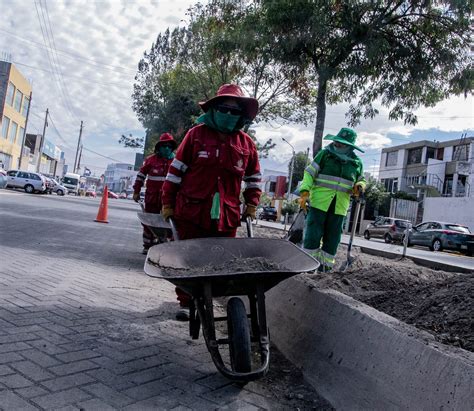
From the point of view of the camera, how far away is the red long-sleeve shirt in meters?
3.89

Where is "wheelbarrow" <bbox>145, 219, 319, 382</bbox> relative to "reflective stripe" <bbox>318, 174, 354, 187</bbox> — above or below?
below

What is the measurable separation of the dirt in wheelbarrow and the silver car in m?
36.1

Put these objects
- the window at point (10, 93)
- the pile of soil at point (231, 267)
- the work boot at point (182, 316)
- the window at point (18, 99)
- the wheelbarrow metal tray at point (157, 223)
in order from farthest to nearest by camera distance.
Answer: the window at point (18, 99)
the window at point (10, 93)
the wheelbarrow metal tray at point (157, 223)
the work boot at point (182, 316)
the pile of soil at point (231, 267)

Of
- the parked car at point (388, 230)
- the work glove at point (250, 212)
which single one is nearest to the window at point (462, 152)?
the parked car at point (388, 230)

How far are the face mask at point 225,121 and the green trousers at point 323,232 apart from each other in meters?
1.99

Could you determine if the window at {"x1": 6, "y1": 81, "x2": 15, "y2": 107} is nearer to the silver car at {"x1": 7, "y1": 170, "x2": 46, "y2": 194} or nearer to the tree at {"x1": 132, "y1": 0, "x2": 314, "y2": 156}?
the silver car at {"x1": 7, "y1": 170, "x2": 46, "y2": 194}

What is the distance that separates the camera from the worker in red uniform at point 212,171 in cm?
388

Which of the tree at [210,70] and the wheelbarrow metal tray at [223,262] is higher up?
the tree at [210,70]

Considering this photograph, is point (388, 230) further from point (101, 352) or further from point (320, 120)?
point (101, 352)

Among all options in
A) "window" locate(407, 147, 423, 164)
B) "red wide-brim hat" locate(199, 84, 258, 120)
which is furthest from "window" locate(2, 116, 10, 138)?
"red wide-brim hat" locate(199, 84, 258, 120)

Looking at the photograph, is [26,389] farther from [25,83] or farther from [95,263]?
[25,83]

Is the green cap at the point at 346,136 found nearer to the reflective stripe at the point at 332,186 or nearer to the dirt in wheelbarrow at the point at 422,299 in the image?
the reflective stripe at the point at 332,186

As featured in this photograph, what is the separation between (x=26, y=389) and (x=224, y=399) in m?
1.10

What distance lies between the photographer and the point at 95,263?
7.00 meters
